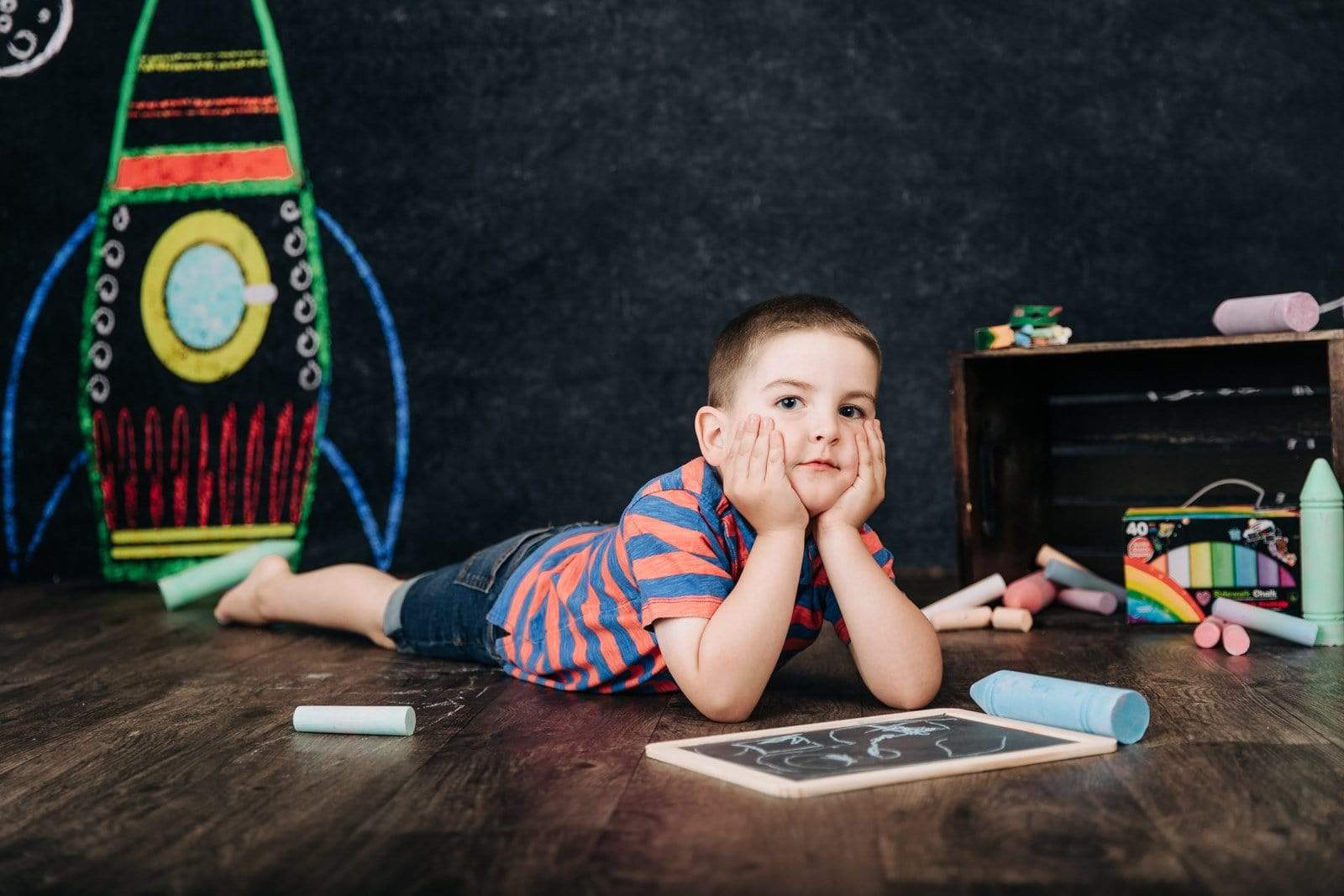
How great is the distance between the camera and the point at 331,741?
4.62 feet

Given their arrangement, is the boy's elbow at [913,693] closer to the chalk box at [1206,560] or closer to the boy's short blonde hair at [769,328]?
the boy's short blonde hair at [769,328]

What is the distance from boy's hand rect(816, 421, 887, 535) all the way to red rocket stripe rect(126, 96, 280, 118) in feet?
7.89

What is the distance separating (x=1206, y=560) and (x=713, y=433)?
1130mm

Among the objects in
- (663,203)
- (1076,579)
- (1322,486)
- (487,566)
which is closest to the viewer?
(487,566)

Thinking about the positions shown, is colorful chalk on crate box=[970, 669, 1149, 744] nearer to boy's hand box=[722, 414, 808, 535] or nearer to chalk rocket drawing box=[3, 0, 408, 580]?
boy's hand box=[722, 414, 808, 535]

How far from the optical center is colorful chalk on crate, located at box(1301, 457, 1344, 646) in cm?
196

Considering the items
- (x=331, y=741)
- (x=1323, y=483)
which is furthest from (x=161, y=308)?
(x=1323, y=483)

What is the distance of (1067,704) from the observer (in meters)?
1.30

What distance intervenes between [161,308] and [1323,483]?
272 centimetres

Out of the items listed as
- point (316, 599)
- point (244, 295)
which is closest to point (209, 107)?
point (244, 295)

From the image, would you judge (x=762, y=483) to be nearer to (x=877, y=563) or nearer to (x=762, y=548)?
(x=762, y=548)

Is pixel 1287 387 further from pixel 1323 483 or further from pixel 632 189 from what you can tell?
pixel 632 189

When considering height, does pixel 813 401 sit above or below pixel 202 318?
below

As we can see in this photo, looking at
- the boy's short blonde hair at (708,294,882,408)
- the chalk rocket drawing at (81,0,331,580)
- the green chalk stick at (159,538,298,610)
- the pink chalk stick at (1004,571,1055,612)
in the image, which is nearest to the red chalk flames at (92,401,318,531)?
the chalk rocket drawing at (81,0,331,580)
